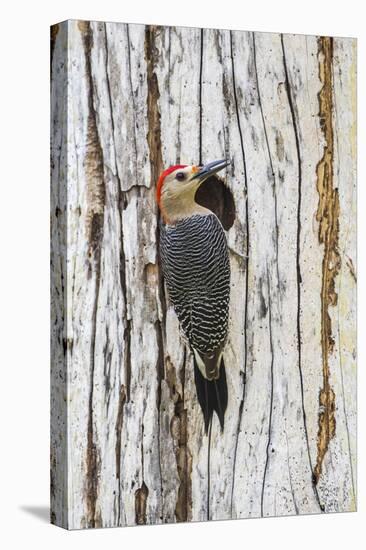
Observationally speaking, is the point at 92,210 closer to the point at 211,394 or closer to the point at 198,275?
the point at 198,275

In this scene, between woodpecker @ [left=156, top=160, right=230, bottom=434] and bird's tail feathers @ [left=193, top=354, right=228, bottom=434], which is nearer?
woodpecker @ [left=156, top=160, right=230, bottom=434]

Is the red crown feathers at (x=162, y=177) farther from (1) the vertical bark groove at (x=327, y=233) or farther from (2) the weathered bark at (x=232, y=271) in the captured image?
(1) the vertical bark groove at (x=327, y=233)

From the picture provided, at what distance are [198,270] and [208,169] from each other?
42 centimetres

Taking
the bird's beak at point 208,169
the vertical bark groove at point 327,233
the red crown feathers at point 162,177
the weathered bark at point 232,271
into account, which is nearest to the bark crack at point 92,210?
the weathered bark at point 232,271

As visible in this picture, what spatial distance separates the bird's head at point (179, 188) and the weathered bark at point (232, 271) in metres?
0.04

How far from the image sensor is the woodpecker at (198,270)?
6102mm

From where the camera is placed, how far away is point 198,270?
6.14m

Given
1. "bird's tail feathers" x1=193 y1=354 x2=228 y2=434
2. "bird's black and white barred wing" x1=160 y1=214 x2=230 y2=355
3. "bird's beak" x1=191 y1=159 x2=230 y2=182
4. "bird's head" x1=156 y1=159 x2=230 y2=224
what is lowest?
"bird's tail feathers" x1=193 y1=354 x2=228 y2=434

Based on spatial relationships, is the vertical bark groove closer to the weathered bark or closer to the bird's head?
the weathered bark

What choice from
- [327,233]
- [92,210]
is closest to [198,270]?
[92,210]

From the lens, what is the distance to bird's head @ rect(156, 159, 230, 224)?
6.09 metres

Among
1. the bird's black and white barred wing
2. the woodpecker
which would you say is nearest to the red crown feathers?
the woodpecker

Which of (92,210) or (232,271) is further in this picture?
(232,271)

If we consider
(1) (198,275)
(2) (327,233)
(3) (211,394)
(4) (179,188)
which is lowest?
(3) (211,394)
